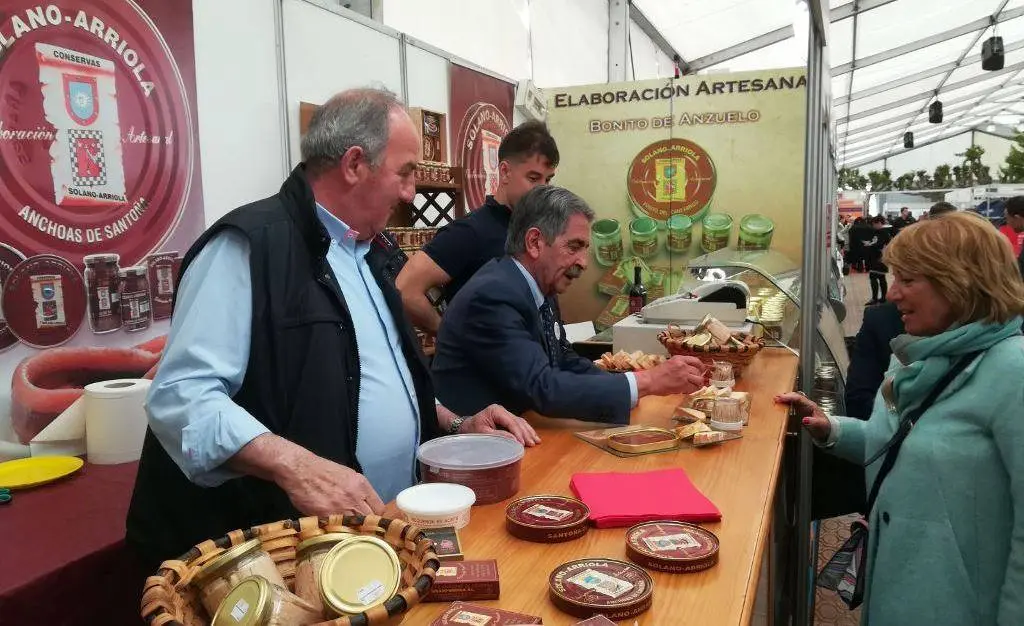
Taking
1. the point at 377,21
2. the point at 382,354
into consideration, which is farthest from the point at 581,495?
the point at 377,21

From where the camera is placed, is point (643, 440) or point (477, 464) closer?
point (477, 464)

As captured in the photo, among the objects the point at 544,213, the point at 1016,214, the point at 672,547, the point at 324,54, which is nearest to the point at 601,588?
the point at 672,547

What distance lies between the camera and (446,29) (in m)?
5.20

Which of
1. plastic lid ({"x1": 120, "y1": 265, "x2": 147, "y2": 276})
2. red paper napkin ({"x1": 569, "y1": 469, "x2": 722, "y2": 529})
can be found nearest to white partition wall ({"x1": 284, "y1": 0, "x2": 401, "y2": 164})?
plastic lid ({"x1": 120, "y1": 265, "x2": 147, "y2": 276})

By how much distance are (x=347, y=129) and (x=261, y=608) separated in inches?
46.7

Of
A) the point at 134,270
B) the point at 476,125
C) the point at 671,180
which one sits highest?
the point at 476,125

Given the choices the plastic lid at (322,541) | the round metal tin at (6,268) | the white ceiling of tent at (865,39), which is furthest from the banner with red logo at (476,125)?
the plastic lid at (322,541)

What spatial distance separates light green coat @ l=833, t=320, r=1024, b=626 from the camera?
5.61 ft

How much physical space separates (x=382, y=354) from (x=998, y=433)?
1.45m

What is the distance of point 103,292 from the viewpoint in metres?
2.54

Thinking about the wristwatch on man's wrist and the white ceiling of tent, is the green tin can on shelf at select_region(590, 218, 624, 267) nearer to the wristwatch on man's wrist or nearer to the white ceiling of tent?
the white ceiling of tent

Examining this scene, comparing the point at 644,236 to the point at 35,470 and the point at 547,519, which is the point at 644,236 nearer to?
the point at 35,470

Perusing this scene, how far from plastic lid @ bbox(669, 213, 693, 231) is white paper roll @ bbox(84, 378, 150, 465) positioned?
14.5ft

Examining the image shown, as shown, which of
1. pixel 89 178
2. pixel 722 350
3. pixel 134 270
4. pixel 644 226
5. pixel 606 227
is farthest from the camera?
pixel 606 227
